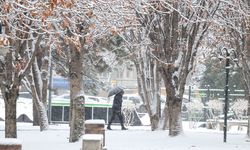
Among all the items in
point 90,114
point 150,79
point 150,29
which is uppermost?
point 150,29

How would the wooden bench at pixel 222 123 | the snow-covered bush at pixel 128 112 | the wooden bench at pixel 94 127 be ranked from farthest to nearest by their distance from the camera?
the snow-covered bush at pixel 128 112 < the wooden bench at pixel 222 123 < the wooden bench at pixel 94 127

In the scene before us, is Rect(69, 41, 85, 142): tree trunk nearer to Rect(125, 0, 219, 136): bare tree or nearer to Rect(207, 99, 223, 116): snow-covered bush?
Rect(125, 0, 219, 136): bare tree

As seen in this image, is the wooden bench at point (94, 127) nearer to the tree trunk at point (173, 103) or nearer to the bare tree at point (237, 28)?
the tree trunk at point (173, 103)

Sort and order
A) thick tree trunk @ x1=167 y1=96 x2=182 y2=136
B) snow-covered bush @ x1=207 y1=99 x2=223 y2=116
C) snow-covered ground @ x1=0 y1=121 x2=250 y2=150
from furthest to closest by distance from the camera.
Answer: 1. snow-covered bush @ x1=207 y1=99 x2=223 y2=116
2. thick tree trunk @ x1=167 y1=96 x2=182 y2=136
3. snow-covered ground @ x1=0 y1=121 x2=250 y2=150

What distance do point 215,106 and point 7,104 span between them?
1483 centimetres

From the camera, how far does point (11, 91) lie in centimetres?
1475

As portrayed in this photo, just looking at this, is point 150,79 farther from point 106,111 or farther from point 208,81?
point 208,81

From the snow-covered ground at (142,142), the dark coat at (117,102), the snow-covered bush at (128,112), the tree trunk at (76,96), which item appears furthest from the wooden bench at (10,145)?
the snow-covered bush at (128,112)

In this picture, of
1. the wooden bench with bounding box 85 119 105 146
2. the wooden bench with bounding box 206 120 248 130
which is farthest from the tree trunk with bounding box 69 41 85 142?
the wooden bench with bounding box 206 120 248 130

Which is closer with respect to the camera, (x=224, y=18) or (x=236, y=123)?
(x=224, y=18)

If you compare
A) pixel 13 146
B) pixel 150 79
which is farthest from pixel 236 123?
pixel 13 146

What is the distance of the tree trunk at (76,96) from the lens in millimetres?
16156

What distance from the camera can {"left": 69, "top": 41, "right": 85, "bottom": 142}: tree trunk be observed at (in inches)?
636

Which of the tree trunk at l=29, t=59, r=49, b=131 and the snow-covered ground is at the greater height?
the tree trunk at l=29, t=59, r=49, b=131
